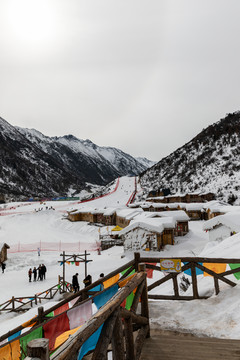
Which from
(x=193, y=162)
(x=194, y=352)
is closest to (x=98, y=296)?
(x=194, y=352)

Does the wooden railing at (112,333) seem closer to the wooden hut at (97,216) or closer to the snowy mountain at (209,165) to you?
the wooden hut at (97,216)

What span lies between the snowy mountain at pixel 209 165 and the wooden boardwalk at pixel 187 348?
184 feet

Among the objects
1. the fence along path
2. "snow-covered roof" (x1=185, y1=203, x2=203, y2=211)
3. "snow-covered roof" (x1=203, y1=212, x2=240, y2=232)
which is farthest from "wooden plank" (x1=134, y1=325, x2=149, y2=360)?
"snow-covered roof" (x1=185, y1=203, x2=203, y2=211)

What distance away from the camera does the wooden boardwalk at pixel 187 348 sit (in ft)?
12.5

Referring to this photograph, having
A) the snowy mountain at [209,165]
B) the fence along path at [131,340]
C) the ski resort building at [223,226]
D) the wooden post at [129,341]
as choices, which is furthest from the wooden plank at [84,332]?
the snowy mountain at [209,165]

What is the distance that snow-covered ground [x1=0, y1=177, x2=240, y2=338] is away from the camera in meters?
5.18

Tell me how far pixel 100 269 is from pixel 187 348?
19.7 m

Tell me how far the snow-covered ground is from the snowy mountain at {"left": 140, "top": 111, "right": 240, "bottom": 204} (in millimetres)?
27149

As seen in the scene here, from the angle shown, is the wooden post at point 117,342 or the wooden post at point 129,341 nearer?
the wooden post at point 117,342

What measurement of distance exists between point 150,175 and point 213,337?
362ft

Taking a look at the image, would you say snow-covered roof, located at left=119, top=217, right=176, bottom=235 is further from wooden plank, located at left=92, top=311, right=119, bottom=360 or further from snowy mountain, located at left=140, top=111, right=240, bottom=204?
snowy mountain, located at left=140, top=111, right=240, bottom=204

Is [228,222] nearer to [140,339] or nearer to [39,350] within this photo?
[140,339]

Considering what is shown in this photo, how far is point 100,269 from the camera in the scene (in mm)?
22750

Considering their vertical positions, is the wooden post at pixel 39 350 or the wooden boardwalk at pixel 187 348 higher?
the wooden post at pixel 39 350
